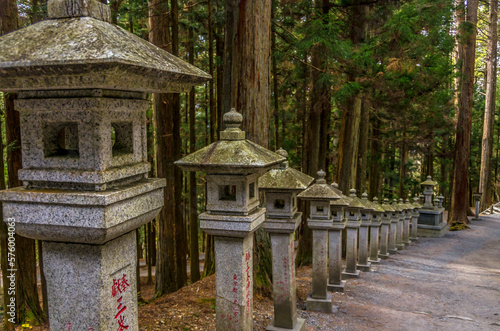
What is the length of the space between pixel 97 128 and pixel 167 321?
384 centimetres

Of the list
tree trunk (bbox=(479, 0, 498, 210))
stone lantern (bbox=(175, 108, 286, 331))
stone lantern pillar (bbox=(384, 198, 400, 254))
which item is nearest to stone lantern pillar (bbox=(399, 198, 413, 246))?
stone lantern pillar (bbox=(384, 198, 400, 254))

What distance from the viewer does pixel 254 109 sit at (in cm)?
648

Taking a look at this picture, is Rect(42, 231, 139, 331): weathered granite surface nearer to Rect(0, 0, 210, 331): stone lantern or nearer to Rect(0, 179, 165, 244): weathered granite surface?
Rect(0, 0, 210, 331): stone lantern

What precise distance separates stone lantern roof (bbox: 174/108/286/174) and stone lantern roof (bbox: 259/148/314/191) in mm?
1322

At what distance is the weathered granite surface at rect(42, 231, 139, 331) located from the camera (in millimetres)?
2545

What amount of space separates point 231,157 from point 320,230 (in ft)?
11.8

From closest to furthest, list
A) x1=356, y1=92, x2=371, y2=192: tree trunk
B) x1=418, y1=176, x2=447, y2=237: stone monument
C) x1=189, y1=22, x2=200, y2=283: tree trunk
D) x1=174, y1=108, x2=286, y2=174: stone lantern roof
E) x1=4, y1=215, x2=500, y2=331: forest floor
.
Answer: x1=174, y1=108, x2=286, y2=174: stone lantern roof
x1=4, y1=215, x2=500, y2=331: forest floor
x1=189, y1=22, x2=200, y2=283: tree trunk
x1=356, y1=92, x2=371, y2=192: tree trunk
x1=418, y1=176, x2=447, y2=237: stone monument

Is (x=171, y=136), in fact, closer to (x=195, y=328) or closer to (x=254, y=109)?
(x=254, y=109)

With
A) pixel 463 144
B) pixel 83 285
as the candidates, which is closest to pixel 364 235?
pixel 83 285

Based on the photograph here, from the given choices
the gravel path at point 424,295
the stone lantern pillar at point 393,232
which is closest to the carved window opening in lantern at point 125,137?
the gravel path at point 424,295

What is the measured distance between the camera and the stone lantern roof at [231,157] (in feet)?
11.1

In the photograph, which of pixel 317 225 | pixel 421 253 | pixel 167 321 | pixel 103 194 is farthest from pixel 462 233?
pixel 103 194

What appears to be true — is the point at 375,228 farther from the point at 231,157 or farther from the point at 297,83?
the point at 231,157

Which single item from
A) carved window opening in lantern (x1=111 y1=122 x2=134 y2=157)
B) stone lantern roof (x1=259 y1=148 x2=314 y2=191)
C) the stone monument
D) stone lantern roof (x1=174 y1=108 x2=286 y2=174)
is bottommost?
the stone monument
